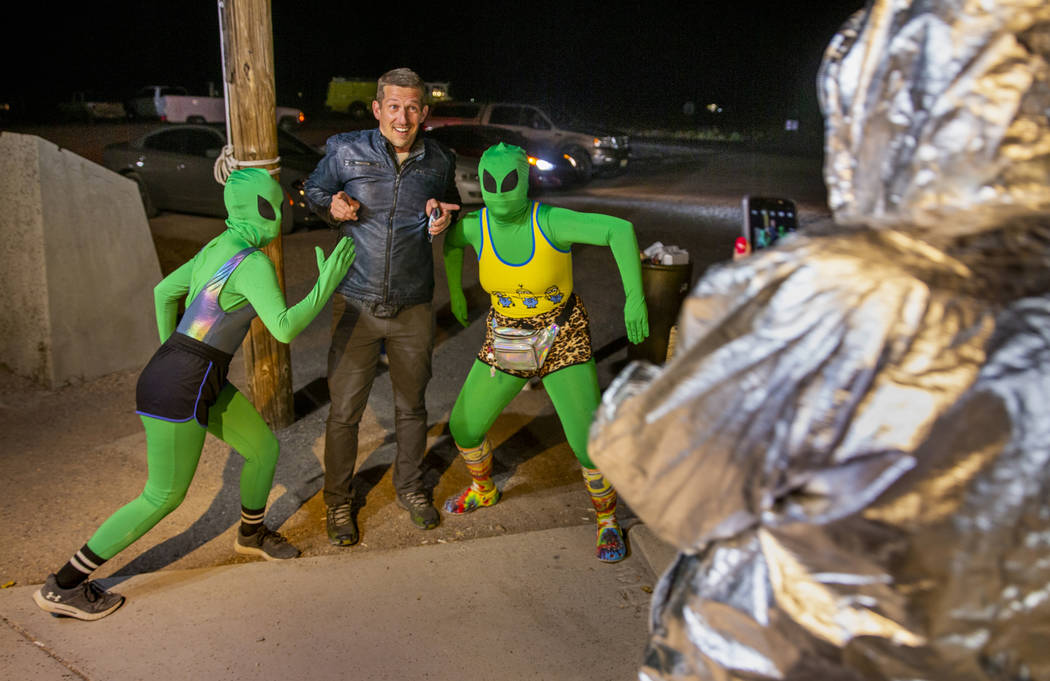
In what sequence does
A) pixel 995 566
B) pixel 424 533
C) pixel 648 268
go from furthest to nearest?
1. pixel 648 268
2. pixel 424 533
3. pixel 995 566

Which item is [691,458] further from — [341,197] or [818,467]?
[341,197]

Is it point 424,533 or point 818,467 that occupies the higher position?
point 818,467

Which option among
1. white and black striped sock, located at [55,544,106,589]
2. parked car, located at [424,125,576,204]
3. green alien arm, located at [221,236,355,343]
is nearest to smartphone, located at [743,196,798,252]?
green alien arm, located at [221,236,355,343]

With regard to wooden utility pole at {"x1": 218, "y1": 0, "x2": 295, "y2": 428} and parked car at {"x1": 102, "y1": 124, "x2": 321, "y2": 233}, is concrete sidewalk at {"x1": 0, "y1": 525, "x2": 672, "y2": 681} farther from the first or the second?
parked car at {"x1": 102, "y1": 124, "x2": 321, "y2": 233}

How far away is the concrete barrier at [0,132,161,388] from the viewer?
608cm

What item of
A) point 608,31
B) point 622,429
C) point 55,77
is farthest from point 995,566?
point 608,31

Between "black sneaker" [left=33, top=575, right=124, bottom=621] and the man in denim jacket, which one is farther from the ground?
the man in denim jacket

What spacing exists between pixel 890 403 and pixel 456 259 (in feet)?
11.3

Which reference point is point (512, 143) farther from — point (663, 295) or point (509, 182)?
point (509, 182)

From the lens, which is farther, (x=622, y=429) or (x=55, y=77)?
(x=55, y=77)

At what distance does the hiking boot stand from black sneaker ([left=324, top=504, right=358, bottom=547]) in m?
0.21

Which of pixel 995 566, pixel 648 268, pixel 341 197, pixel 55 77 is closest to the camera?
pixel 995 566

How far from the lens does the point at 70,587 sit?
355 cm

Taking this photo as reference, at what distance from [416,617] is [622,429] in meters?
2.48
